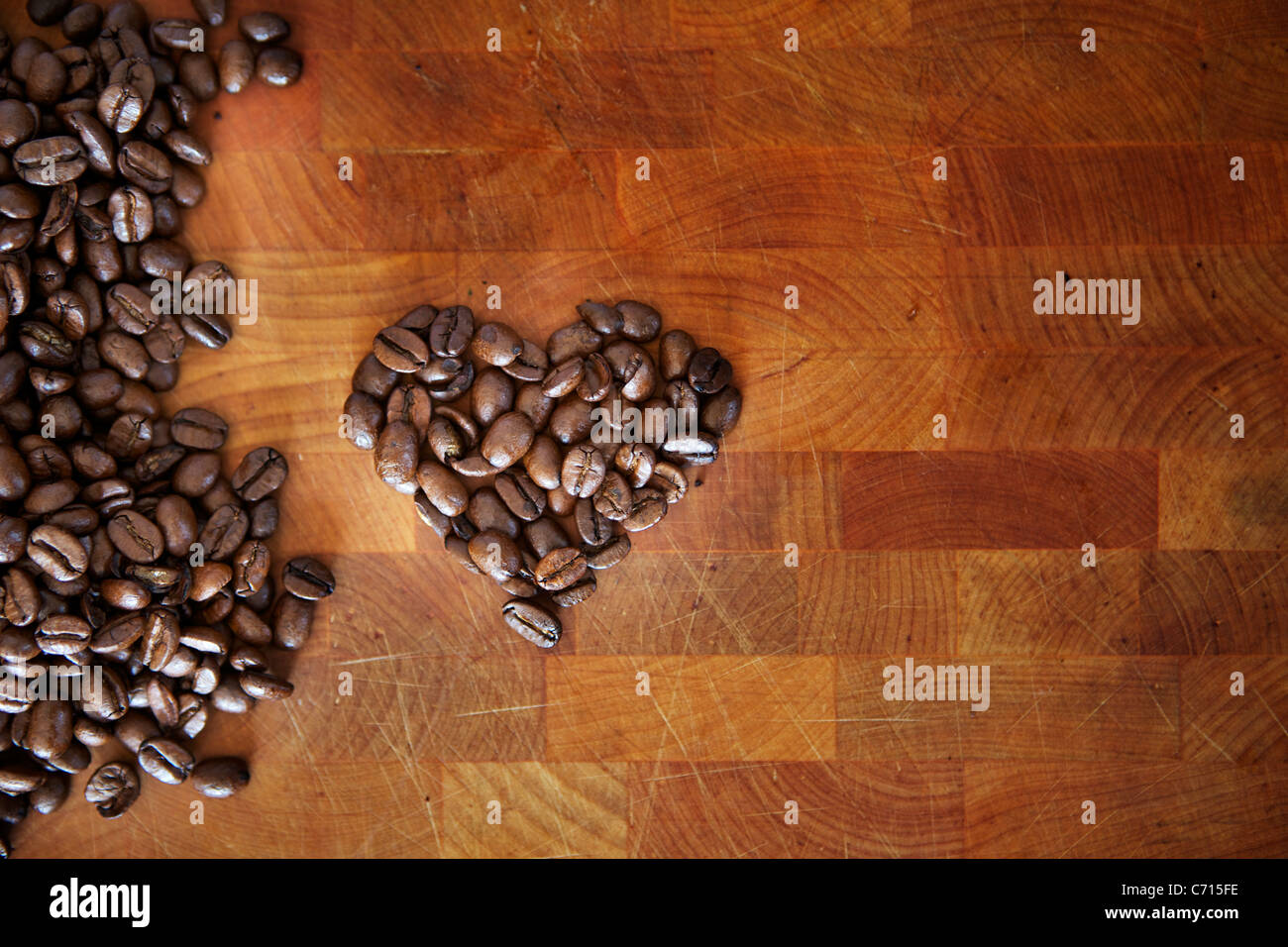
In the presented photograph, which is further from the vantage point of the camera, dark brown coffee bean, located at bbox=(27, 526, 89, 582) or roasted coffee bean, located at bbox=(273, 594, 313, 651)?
roasted coffee bean, located at bbox=(273, 594, 313, 651)

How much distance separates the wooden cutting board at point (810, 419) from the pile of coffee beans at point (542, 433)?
6 centimetres

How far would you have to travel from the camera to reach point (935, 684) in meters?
1.50

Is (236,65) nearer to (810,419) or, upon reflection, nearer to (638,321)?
(638,321)

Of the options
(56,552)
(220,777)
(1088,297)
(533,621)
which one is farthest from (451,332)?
(1088,297)

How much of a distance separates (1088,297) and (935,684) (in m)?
0.78

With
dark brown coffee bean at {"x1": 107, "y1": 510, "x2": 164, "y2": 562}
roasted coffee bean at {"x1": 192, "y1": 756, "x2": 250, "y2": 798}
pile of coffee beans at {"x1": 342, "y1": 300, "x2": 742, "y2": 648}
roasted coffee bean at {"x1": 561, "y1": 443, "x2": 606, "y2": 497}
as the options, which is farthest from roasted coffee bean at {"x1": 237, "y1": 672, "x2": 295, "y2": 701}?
roasted coffee bean at {"x1": 561, "y1": 443, "x2": 606, "y2": 497}

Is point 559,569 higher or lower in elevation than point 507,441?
lower

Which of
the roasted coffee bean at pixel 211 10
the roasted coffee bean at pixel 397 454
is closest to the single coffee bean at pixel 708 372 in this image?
the roasted coffee bean at pixel 397 454

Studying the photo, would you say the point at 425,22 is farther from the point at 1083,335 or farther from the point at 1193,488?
the point at 1193,488

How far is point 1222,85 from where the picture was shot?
1483mm

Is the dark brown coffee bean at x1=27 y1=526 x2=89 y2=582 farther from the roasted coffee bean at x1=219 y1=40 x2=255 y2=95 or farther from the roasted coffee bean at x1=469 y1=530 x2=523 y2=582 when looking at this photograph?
the roasted coffee bean at x1=219 y1=40 x2=255 y2=95
